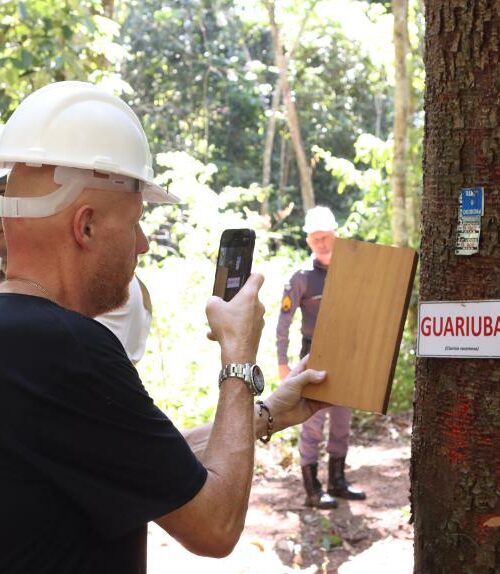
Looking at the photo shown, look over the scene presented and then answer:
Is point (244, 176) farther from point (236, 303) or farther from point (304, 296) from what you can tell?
point (236, 303)

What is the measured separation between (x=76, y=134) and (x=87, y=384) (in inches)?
22.4

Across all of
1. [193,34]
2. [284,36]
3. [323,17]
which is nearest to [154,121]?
[193,34]

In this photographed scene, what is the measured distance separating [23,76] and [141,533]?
595 cm

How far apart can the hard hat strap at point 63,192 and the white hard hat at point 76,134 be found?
0.05ft

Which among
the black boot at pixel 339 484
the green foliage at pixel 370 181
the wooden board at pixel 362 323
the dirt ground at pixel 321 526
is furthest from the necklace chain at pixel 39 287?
the green foliage at pixel 370 181

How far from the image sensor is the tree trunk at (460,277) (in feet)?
7.66

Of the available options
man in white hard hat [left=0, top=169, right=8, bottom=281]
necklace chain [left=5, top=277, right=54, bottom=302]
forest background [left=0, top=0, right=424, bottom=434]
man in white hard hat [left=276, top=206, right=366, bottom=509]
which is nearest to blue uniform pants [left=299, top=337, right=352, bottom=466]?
man in white hard hat [left=276, top=206, right=366, bottom=509]

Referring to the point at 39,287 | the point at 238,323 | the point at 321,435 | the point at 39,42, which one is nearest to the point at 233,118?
the point at 39,42

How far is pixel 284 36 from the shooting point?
20.2 meters

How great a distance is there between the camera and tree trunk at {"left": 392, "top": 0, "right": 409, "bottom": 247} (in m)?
10.8

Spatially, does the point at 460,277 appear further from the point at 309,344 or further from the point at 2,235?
the point at 309,344

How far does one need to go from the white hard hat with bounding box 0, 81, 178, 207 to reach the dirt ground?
2.83 metres

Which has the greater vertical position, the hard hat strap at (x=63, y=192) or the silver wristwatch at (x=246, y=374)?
the hard hat strap at (x=63, y=192)

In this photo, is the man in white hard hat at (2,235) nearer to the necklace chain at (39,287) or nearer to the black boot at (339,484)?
the necklace chain at (39,287)
